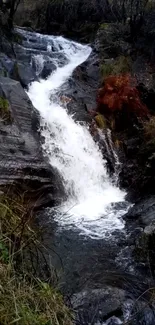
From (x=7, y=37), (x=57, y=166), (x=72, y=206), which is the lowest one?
(x=72, y=206)

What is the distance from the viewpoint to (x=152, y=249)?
672cm

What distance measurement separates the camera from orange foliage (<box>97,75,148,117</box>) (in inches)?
489

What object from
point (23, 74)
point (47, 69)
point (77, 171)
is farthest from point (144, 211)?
point (47, 69)

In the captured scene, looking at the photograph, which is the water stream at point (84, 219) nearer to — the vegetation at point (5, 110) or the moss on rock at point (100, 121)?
the moss on rock at point (100, 121)

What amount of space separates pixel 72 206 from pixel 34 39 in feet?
31.2

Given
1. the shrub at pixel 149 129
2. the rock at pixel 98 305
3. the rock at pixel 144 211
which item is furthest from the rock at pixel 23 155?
the rock at pixel 98 305

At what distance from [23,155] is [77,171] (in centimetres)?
192

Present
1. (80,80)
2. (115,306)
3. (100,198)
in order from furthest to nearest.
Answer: (80,80), (100,198), (115,306)

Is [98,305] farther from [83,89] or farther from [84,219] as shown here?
[83,89]

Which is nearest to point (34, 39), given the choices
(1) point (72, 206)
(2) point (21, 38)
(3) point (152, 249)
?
(2) point (21, 38)

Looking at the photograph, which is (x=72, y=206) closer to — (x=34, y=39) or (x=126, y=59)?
(x=126, y=59)

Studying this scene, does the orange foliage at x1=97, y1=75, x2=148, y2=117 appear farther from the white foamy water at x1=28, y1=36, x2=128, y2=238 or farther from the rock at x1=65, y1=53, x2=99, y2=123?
the white foamy water at x1=28, y1=36, x2=128, y2=238

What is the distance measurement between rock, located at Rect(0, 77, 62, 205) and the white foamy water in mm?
495

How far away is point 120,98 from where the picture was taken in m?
12.5
